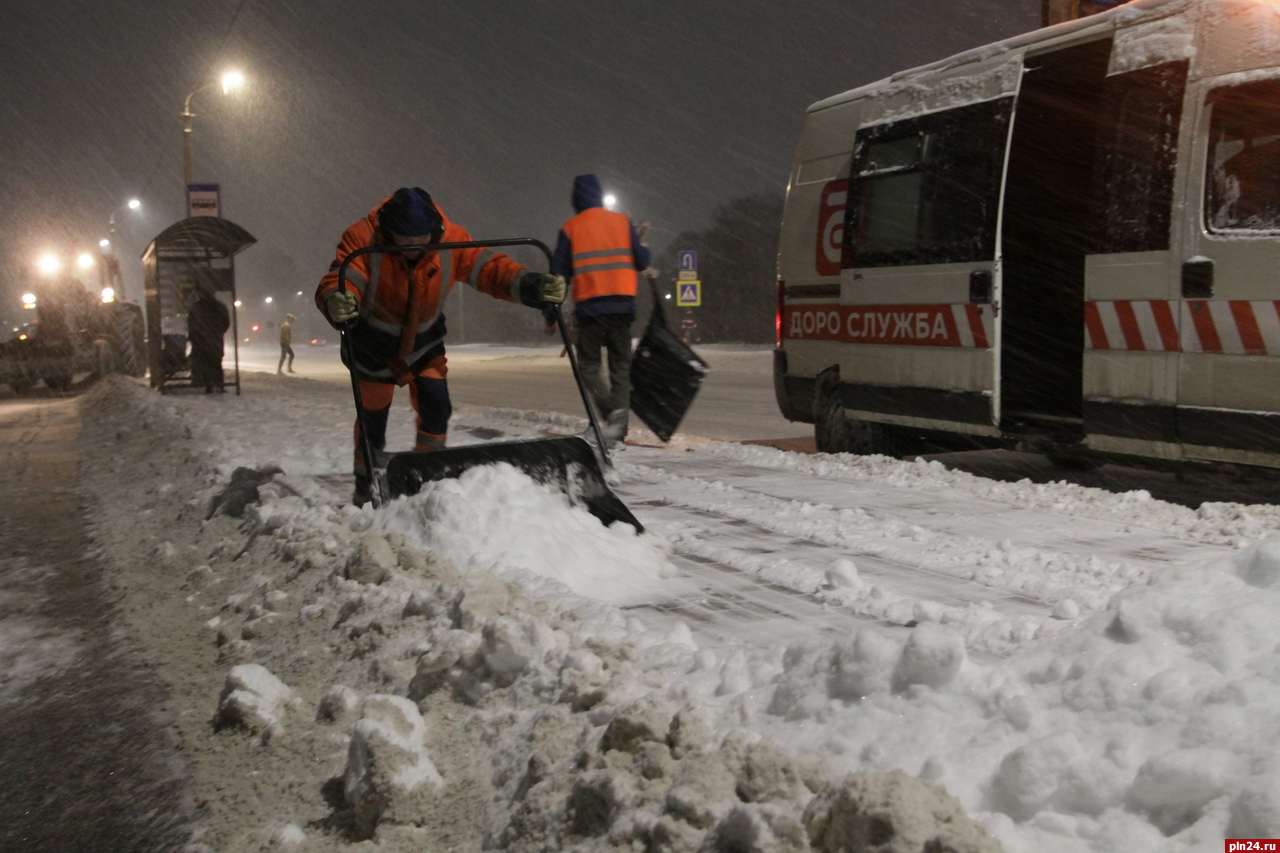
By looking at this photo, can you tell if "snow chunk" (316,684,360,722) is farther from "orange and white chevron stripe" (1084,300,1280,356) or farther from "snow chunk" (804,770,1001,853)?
"orange and white chevron stripe" (1084,300,1280,356)

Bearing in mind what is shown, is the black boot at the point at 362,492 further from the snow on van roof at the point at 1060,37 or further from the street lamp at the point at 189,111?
the street lamp at the point at 189,111

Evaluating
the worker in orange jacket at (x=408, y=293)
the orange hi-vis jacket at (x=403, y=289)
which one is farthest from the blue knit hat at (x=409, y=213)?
the orange hi-vis jacket at (x=403, y=289)

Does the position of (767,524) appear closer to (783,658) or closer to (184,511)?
(783,658)

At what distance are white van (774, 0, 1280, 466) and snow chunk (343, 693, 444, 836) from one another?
168 inches

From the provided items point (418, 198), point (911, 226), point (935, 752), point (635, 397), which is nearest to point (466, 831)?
point (935, 752)

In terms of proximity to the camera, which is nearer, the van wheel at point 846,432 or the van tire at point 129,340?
the van wheel at point 846,432

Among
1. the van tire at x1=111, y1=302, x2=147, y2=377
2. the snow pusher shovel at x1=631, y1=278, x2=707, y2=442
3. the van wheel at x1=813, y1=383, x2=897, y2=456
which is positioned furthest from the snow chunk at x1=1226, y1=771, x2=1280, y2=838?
the van tire at x1=111, y1=302, x2=147, y2=377

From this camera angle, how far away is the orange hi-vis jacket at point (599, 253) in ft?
25.8

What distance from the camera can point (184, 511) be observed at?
21.8 feet

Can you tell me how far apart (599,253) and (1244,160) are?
4198 millimetres

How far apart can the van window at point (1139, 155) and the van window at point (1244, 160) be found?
0.19 meters

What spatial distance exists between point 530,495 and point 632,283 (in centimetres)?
357

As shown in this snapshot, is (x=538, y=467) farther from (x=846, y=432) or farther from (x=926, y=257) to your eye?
(x=846, y=432)

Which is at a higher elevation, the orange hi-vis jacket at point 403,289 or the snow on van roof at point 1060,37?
the snow on van roof at point 1060,37
